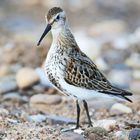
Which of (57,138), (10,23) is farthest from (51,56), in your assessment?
(10,23)

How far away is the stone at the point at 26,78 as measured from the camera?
10.6 meters

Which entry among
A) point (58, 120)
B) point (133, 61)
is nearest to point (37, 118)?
point (58, 120)

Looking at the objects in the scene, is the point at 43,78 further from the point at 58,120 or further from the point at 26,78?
the point at 58,120

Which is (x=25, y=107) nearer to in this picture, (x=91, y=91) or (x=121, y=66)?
(x=91, y=91)

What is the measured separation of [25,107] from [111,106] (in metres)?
1.23

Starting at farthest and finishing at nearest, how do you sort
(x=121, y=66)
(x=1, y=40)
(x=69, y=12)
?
(x=69, y=12) < (x=1, y=40) < (x=121, y=66)

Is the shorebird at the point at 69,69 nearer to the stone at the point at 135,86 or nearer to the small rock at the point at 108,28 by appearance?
the stone at the point at 135,86

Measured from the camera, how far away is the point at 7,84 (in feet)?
34.6

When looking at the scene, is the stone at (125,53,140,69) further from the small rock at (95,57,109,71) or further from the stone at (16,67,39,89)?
the stone at (16,67,39,89)

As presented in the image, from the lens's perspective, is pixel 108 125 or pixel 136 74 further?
pixel 136 74

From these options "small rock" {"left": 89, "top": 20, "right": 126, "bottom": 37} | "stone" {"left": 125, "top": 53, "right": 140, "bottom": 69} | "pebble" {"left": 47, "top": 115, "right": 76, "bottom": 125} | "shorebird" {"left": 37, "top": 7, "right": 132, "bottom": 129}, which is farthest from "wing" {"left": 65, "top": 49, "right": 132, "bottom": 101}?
"small rock" {"left": 89, "top": 20, "right": 126, "bottom": 37}

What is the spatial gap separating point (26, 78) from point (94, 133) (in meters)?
3.57

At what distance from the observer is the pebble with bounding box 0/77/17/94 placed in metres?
10.2

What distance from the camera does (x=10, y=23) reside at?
1556 cm
